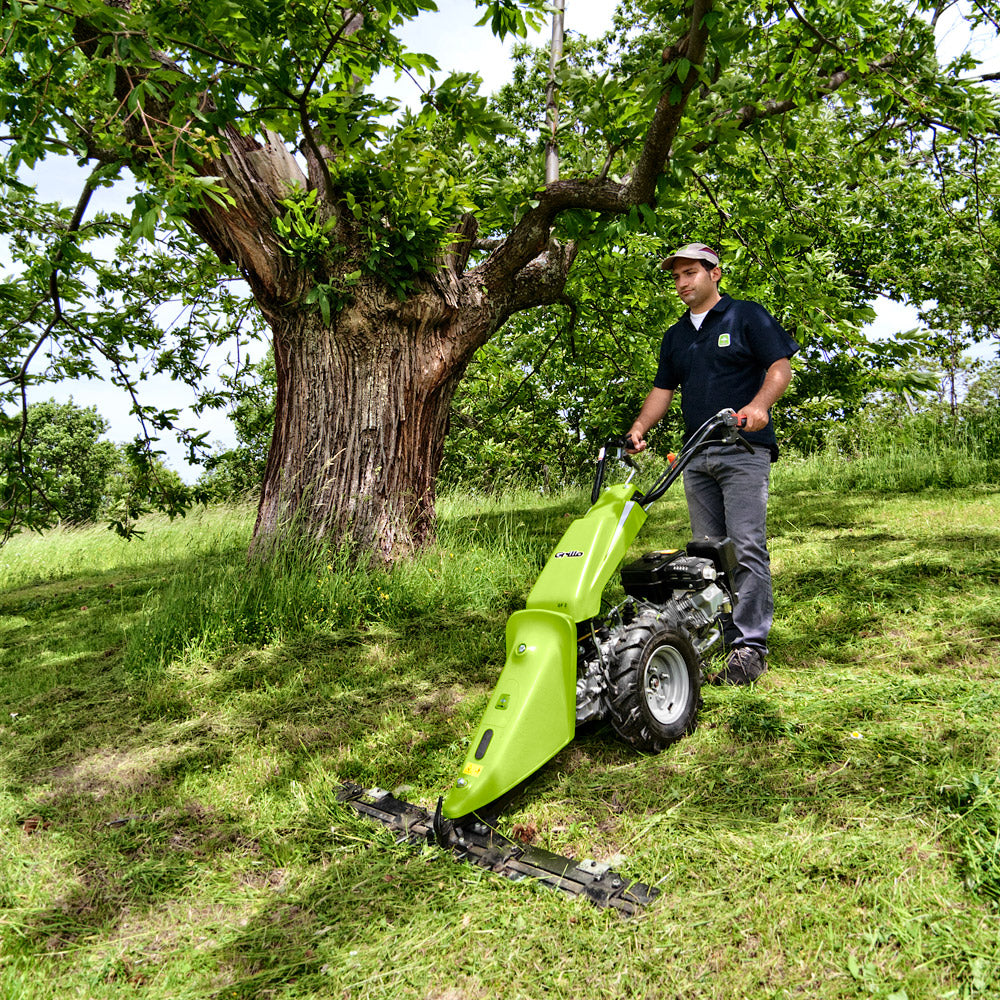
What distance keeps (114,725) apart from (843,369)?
6106 millimetres

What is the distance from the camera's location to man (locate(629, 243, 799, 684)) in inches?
145

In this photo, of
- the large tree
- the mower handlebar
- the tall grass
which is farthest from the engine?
the tall grass

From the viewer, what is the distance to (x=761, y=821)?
2.50 meters

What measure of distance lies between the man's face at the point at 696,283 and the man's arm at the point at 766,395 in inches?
21.1

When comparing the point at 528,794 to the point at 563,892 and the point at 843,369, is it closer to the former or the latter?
the point at 563,892

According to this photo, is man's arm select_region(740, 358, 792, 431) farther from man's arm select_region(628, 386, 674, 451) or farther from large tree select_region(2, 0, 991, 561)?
large tree select_region(2, 0, 991, 561)

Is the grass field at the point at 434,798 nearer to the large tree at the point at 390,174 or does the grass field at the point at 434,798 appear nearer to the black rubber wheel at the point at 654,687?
the black rubber wheel at the point at 654,687

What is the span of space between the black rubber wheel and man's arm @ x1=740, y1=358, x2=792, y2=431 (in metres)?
1.06

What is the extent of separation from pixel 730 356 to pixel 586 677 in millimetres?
1872

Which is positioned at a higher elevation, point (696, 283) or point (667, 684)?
point (696, 283)

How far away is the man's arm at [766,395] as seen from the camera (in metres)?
3.49

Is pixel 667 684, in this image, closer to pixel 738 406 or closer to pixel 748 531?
pixel 748 531

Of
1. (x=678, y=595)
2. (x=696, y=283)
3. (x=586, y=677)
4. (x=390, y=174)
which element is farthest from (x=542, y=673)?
(x=390, y=174)

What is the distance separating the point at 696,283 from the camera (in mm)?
3830
